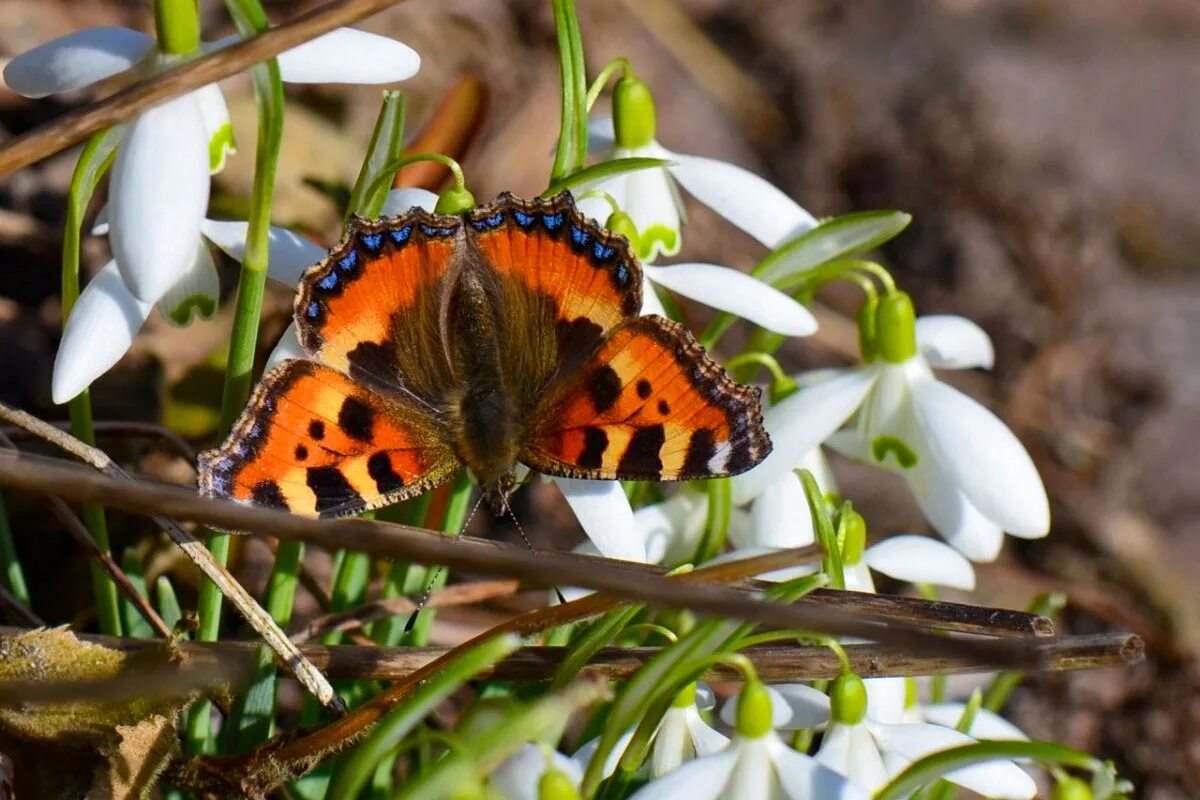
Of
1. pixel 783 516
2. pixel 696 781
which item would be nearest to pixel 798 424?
pixel 783 516

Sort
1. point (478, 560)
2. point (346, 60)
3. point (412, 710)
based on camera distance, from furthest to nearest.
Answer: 1. point (346, 60)
2. point (412, 710)
3. point (478, 560)

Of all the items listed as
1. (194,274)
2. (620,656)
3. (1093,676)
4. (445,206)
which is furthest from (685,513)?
(1093,676)

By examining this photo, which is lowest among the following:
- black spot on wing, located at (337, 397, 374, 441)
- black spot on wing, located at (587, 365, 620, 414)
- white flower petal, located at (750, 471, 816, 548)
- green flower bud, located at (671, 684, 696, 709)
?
green flower bud, located at (671, 684, 696, 709)

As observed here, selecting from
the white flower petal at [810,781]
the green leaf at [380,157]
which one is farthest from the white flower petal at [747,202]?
the white flower petal at [810,781]

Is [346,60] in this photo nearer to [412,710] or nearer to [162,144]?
[162,144]

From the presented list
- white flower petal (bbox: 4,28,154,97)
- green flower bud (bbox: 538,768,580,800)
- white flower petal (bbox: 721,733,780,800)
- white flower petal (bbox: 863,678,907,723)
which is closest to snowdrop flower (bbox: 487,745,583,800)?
green flower bud (bbox: 538,768,580,800)

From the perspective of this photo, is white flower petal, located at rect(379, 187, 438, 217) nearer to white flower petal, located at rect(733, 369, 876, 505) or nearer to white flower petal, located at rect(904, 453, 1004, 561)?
white flower petal, located at rect(733, 369, 876, 505)

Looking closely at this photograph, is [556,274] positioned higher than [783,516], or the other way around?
[556,274]

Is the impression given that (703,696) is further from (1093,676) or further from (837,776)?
(1093,676)
